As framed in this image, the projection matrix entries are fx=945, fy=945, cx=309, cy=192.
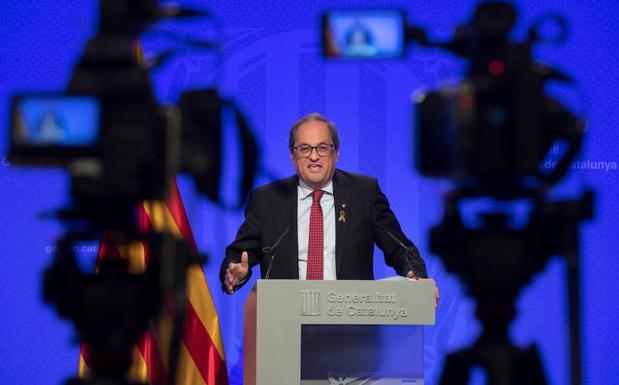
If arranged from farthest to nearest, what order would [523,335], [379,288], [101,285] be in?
[523,335], [379,288], [101,285]

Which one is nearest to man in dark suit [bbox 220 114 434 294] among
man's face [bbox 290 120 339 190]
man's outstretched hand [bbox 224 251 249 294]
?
man's face [bbox 290 120 339 190]

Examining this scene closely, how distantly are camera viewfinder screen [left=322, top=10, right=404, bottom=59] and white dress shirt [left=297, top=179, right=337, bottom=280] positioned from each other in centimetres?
157

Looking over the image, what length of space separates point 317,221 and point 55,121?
168 centimetres

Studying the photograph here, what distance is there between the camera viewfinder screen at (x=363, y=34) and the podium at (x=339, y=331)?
39.5 inches

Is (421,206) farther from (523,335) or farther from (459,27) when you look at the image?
(459,27)

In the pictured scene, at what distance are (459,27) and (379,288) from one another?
1.04m

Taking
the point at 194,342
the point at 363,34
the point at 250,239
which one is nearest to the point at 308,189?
the point at 250,239

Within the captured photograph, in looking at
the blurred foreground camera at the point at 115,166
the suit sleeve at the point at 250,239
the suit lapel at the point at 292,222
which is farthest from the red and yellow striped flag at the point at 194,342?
the blurred foreground camera at the point at 115,166

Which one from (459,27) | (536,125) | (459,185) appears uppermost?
(459,27)

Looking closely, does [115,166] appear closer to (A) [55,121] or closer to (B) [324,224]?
(A) [55,121]

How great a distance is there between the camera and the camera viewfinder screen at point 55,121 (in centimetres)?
153

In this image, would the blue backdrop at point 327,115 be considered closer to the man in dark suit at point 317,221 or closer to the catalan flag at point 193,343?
the catalan flag at point 193,343

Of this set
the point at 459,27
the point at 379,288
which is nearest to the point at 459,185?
the point at 459,27

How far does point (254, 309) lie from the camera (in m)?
2.59
